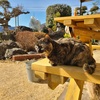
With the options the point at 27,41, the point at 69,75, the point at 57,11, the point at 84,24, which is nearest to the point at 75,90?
the point at 69,75

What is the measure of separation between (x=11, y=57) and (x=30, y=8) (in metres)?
8.12

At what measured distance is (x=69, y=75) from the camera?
4.27 ft

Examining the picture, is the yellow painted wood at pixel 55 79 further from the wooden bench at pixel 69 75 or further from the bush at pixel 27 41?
the bush at pixel 27 41

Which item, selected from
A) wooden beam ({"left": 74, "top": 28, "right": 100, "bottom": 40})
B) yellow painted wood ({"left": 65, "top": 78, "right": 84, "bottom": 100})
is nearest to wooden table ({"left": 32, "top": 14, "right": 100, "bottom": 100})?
yellow painted wood ({"left": 65, "top": 78, "right": 84, "bottom": 100})

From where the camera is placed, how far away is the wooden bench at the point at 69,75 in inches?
49.0

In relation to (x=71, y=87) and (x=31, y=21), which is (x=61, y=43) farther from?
(x=31, y=21)

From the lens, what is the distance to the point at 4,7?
1331cm

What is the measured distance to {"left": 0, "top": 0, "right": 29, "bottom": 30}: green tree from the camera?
13.2 meters

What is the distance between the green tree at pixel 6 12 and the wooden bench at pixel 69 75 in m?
12.4

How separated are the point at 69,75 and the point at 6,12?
13.3 m

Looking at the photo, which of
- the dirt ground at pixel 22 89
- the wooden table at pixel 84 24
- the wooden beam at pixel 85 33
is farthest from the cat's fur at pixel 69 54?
the dirt ground at pixel 22 89

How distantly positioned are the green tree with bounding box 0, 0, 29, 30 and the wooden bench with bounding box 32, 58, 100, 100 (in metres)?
12.4

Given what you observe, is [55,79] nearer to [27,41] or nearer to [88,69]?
[88,69]

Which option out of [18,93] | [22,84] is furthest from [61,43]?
[22,84]
